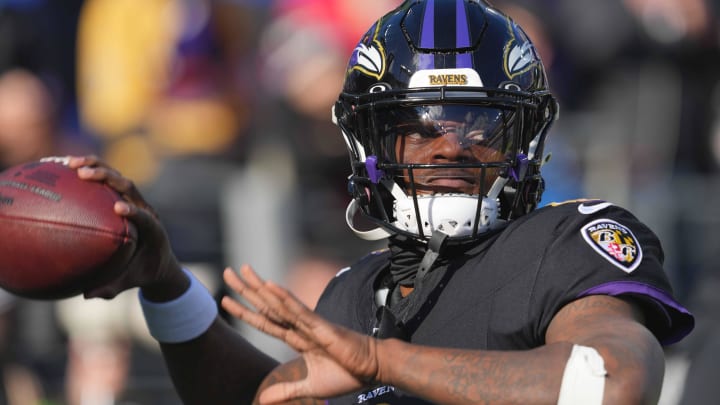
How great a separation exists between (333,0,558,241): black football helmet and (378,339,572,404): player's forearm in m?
0.60

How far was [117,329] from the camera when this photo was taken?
6.23 metres

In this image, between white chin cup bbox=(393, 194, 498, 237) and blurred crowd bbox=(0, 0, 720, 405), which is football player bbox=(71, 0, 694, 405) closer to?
→ white chin cup bbox=(393, 194, 498, 237)

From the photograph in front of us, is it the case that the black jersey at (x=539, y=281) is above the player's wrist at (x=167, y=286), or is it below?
above

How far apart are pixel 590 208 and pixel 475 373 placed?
2.16 feet

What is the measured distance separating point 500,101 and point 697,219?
5.05 m

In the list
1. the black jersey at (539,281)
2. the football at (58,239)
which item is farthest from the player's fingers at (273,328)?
the football at (58,239)

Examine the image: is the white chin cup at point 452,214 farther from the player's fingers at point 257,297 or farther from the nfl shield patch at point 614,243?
the player's fingers at point 257,297

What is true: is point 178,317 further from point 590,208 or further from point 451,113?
point 590,208

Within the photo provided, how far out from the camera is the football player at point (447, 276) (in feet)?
7.29

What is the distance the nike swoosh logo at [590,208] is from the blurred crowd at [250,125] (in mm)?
2817

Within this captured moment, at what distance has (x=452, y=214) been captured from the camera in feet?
9.21

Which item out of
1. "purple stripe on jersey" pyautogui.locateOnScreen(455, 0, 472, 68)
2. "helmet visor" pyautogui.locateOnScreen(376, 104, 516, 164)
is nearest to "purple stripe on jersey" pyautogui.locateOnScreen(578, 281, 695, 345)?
"helmet visor" pyautogui.locateOnScreen(376, 104, 516, 164)

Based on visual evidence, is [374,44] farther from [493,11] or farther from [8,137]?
[8,137]

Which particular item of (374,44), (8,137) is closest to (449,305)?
(374,44)
